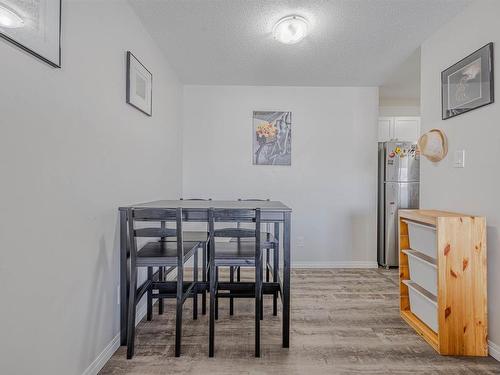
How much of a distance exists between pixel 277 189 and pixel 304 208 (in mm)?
443

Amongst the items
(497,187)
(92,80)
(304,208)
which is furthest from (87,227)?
(304,208)

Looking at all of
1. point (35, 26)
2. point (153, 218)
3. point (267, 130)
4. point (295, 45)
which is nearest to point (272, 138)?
point (267, 130)

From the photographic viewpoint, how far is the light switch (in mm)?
2070

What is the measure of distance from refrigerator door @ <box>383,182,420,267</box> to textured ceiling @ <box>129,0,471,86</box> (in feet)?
4.55

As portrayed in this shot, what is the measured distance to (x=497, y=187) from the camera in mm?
1777

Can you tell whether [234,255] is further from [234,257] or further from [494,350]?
[494,350]

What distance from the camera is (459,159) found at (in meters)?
2.10

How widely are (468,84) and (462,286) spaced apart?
142 centimetres

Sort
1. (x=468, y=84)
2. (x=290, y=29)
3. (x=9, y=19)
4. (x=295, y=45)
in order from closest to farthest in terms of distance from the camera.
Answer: (x=9, y=19), (x=468, y=84), (x=290, y=29), (x=295, y=45)

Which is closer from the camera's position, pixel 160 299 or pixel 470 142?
pixel 470 142

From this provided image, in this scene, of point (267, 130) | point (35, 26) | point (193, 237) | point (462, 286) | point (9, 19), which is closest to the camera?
point (9, 19)

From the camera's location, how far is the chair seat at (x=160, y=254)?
1.78m

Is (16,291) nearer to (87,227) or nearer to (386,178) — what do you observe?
(87,227)

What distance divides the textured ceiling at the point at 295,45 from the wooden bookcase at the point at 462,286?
1.60m
